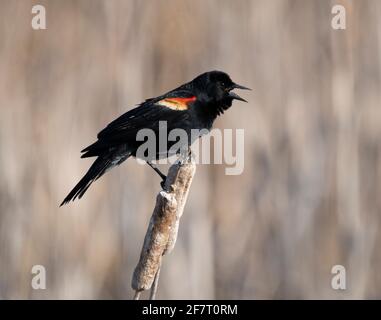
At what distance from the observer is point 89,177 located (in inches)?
115

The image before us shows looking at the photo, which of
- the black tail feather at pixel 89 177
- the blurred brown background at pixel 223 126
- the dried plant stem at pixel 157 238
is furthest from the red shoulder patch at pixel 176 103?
the dried plant stem at pixel 157 238

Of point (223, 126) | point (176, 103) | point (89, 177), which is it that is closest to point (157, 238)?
point (89, 177)

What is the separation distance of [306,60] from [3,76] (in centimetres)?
189

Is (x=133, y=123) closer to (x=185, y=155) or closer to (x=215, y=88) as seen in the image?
(x=185, y=155)

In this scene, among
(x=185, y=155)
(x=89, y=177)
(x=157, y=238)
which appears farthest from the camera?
(x=185, y=155)

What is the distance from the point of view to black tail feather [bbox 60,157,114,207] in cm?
285

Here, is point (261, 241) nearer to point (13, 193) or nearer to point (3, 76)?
point (13, 193)

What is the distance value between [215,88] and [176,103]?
0.26 metres

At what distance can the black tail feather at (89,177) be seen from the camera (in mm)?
2846

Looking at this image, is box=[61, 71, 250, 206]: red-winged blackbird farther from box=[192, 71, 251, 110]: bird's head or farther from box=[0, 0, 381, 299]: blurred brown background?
box=[0, 0, 381, 299]: blurred brown background

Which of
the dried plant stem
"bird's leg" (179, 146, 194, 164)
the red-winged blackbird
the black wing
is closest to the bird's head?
the red-winged blackbird

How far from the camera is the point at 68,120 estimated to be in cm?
402

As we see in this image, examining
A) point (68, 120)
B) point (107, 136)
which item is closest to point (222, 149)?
point (68, 120)

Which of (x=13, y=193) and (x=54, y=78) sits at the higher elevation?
(x=54, y=78)
